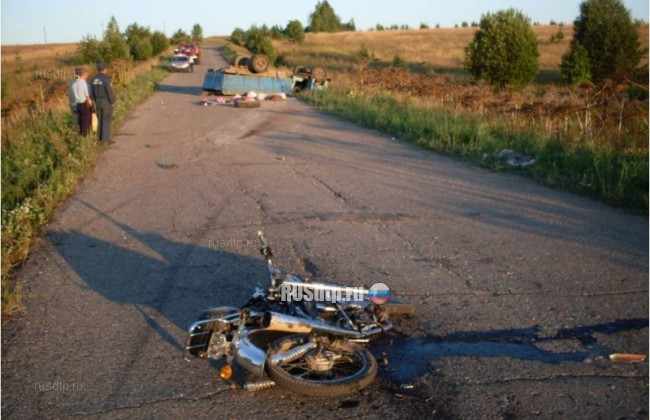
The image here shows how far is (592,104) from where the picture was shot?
1382cm

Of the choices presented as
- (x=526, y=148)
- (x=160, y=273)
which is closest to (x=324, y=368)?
(x=160, y=273)

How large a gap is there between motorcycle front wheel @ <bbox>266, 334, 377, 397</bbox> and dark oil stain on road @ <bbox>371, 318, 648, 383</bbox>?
0.23 meters

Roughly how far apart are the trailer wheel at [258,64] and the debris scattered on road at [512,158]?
53.5 feet

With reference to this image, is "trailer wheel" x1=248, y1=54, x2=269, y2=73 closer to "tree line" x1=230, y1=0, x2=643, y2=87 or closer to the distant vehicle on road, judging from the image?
"tree line" x1=230, y1=0, x2=643, y2=87

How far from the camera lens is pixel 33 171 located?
11023 mm

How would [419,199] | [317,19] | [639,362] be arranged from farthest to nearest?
[317,19] → [419,199] → [639,362]

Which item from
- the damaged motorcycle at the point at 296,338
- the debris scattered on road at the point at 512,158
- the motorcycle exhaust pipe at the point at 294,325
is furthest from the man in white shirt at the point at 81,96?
the motorcycle exhaust pipe at the point at 294,325

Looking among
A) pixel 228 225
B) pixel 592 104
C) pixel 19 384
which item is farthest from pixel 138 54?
pixel 19 384

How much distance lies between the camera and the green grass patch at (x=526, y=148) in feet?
32.2

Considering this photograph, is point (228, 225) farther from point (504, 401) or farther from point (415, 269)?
point (504, 401)

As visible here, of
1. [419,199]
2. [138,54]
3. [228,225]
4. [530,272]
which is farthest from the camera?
[138,54]

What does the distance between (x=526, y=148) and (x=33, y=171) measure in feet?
28.4

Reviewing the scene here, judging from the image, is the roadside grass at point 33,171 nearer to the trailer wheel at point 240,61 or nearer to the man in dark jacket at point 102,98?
the man in dark jacket at point 102,98

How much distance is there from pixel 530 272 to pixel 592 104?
27.9 ft
